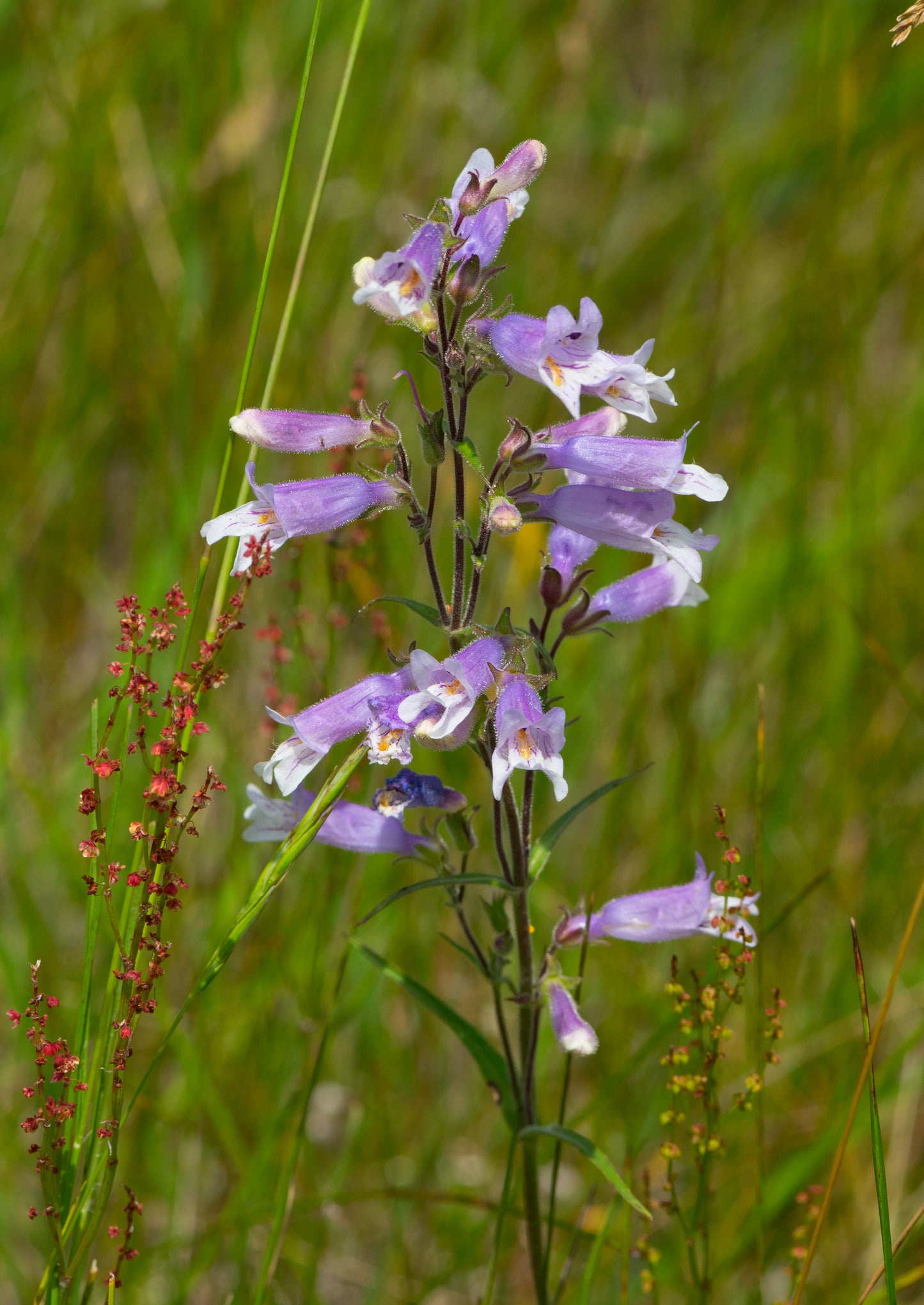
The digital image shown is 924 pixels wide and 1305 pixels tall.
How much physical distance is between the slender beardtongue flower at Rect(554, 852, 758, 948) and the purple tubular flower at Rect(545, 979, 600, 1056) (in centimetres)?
17

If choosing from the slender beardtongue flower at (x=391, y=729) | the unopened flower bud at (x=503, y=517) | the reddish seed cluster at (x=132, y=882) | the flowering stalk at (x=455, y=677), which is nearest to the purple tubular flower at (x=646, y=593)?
the flowering stalk at (x=455, y=677)

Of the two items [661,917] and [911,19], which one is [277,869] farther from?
[911,19]

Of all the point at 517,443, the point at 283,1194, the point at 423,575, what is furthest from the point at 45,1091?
the point at 423,575

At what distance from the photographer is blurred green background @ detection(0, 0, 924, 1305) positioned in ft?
12.5

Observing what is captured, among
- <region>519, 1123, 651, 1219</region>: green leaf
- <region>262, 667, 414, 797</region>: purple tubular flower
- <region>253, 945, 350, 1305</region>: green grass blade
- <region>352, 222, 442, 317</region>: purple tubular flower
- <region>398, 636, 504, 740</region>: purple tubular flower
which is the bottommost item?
<region>253, 945, 350, 1305</region>: green grass blade

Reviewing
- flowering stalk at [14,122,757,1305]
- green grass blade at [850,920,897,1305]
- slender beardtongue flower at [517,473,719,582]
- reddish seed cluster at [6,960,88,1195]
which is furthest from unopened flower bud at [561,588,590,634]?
reddish seed cluster at [6,960,88,1195]

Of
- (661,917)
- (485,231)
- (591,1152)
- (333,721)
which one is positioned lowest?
(591,1152)

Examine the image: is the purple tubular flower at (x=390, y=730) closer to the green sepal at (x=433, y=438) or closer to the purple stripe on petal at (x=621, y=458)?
the green sepal at (x=433, y=438)

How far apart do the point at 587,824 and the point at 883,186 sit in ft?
12.7

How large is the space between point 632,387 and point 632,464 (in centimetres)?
18

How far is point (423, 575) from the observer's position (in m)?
5.06

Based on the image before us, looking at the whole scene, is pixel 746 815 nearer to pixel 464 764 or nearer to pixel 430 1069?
pixel 464 764

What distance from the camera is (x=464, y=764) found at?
4.29 m

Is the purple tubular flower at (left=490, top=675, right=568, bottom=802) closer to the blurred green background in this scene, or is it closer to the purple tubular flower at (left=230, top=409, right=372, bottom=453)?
the purple tubular flower at (left=230, top=409, right=372, bottom=453)
